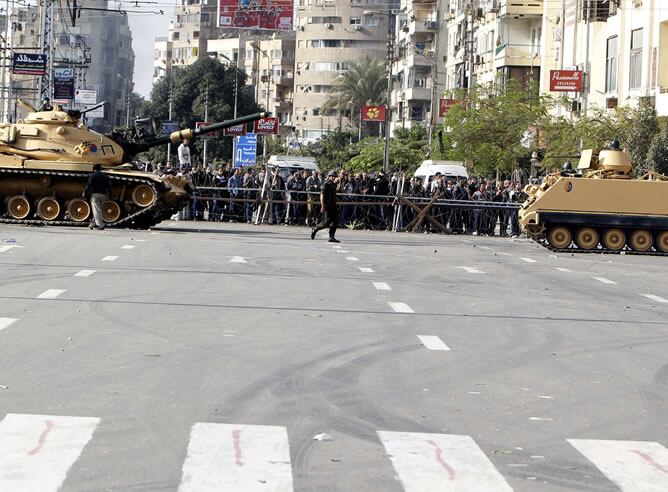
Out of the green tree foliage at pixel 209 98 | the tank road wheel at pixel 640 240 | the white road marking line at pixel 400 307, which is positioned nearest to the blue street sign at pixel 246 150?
the tank road wheel at pixel 640 240

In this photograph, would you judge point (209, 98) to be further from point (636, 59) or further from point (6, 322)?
point (6, 322)

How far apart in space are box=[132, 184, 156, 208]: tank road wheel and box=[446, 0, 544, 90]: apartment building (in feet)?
112

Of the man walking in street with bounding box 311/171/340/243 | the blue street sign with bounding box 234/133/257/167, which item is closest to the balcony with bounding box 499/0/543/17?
the blue street sign with bounding box 234/133/257/167

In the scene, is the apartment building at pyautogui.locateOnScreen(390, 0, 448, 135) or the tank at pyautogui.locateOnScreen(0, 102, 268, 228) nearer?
the tank at pyautogui.locateOnScreen(0, 102, 268, 228)

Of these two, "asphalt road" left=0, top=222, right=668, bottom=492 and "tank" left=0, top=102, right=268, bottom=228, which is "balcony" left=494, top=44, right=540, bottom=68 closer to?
"tank" left=0, top=102, right=268, bottom=228

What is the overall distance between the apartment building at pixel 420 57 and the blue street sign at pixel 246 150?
38.0 m

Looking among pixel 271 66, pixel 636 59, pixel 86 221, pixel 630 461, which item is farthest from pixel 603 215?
pixel 271 66

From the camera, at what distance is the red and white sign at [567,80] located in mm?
56219

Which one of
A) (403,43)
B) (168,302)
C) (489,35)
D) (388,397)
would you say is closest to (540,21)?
(489,35)

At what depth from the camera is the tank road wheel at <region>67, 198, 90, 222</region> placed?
1394 inches

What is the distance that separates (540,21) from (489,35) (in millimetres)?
7663

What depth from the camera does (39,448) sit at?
26.0ft

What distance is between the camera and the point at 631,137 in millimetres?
46625

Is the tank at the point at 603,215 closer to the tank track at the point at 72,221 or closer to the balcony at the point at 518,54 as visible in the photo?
the tank track at the point at 72,221
